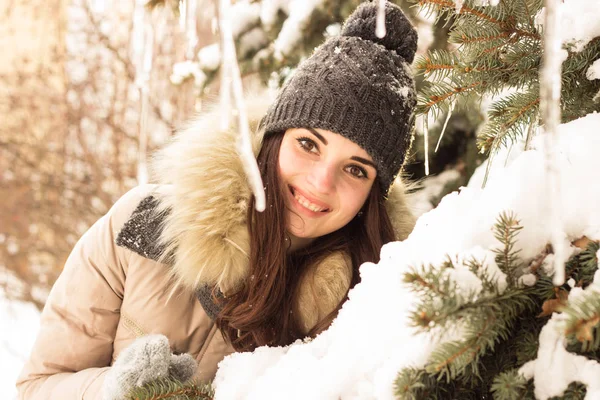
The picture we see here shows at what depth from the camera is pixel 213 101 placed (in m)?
2.28

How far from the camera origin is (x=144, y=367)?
143cm

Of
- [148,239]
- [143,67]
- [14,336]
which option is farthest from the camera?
[14,336]

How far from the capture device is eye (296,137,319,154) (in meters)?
1.95

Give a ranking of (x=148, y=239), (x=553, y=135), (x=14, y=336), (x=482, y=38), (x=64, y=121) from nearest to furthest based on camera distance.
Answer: (x=553, y=135)
(x=482, y=38)
(x=148, y=239)
(x=14, y=336)
(x=64, y=121)

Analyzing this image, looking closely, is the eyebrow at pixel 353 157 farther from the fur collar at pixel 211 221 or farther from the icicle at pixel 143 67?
the icicle at pixel 143 67

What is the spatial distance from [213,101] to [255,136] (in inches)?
14.9

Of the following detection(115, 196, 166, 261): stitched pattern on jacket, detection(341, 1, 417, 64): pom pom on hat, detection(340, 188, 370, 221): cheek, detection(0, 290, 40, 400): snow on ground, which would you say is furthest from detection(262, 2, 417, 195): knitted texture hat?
detection(0, 290, 40, 400): snow on ground

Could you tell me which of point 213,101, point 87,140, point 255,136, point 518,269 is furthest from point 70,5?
point 518,269

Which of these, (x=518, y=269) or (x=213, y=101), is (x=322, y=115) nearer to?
(x=213, y=101)

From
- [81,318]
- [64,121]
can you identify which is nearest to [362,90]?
[81,318]

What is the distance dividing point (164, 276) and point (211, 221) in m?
0.34

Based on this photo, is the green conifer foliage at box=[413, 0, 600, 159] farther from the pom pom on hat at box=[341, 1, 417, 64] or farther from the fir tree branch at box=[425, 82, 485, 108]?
the pom pom on hat at box=[341, 1, 417, 64]

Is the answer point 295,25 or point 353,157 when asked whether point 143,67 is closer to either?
point 353,157

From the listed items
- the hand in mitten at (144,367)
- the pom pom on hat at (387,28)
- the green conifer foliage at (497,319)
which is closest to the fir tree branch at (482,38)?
the green conifer foliage at (497,319)
